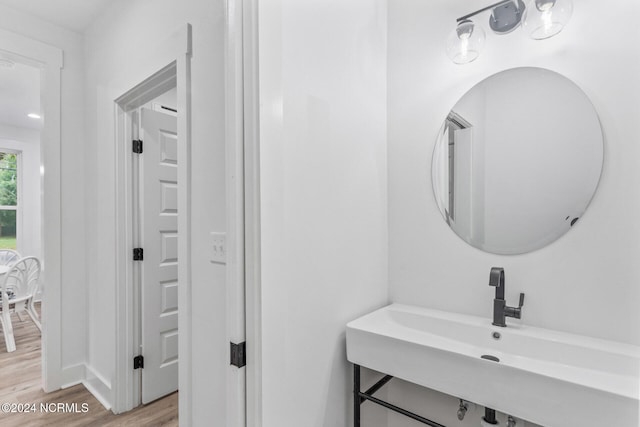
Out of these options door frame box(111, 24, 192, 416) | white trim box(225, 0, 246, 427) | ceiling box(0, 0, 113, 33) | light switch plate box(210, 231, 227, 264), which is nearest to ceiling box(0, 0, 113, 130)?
ceiling box(0, 0, 113, 33)

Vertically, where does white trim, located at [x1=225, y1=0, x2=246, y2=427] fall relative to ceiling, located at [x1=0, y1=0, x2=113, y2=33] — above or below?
below

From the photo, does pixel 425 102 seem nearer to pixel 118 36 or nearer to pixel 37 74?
pixel 118 36

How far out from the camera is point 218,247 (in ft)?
4.46

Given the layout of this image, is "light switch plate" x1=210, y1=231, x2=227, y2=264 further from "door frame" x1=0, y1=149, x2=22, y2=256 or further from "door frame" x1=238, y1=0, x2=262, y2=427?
"door frame" x1=0, y1=149, x2=22, y2=256

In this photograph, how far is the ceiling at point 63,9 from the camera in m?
2.12

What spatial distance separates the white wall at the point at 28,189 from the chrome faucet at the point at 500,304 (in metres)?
6.05

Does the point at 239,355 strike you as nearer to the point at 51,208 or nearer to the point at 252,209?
the point at 252,209

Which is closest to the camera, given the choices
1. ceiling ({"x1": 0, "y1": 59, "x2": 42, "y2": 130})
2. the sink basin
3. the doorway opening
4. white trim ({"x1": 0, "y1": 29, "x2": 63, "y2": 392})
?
the sink basin

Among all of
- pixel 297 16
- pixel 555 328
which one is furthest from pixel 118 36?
pixel 555 328

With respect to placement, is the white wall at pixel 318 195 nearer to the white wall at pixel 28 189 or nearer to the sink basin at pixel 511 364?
the sink basin at pixel 511 364

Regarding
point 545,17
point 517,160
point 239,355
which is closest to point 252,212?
point 239,355

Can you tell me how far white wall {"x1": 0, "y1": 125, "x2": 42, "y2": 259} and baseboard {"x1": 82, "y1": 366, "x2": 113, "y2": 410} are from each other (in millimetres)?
3552

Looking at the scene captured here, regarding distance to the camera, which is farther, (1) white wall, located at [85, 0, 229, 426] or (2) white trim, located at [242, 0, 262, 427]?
(1) white wall, located at [85, 0, 229, 426]

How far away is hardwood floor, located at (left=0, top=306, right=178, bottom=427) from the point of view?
6.53 ft
